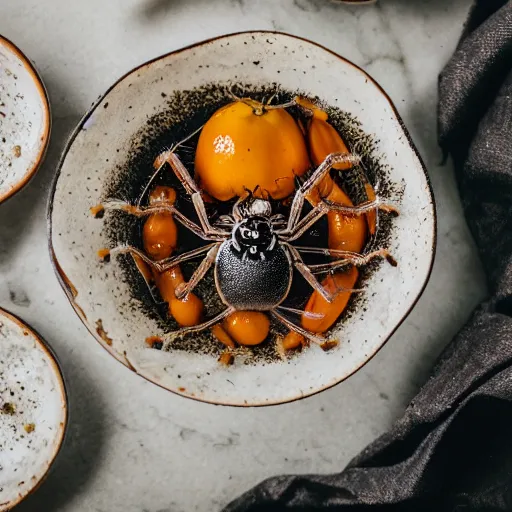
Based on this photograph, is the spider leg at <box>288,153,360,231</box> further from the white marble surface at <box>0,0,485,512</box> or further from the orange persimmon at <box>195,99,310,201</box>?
the white marble surface at <box>0,0,485,512</box>

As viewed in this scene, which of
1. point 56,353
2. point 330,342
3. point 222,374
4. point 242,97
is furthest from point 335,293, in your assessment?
point 56,353

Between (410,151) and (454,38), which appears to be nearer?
(410,151)

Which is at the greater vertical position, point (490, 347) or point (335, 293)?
point (335, 293)

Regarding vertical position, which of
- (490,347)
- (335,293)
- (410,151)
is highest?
(410,151)

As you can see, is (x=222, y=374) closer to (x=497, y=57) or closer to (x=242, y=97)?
(x=242, y=97)

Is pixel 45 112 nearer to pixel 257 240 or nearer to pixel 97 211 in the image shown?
pixel 97 211

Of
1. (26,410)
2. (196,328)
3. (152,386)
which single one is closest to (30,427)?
(26,410)

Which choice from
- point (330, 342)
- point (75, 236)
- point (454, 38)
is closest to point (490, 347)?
point (330, 342)
